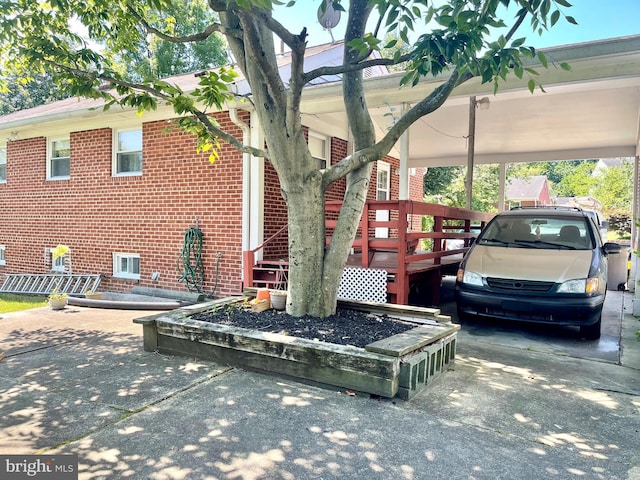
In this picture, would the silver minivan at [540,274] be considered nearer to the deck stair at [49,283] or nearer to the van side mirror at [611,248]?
the van side mirror at [611,248]

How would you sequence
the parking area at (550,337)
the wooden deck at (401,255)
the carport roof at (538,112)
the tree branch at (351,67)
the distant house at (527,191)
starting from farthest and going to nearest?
the distant house at (527,191) → the wooden deck at (401,255) → the carport roof at (538,112) → the parking area at (550,337) → the tree branch at (351,67)

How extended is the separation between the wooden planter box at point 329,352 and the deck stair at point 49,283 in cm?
565

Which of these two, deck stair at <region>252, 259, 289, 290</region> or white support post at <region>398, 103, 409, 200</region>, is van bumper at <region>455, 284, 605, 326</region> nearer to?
white support post at <region>398, 103, 409, 200</region>

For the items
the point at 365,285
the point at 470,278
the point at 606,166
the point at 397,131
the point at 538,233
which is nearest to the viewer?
the point at 397,131

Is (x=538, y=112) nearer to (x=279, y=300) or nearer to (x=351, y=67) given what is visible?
(x=351, y=67)

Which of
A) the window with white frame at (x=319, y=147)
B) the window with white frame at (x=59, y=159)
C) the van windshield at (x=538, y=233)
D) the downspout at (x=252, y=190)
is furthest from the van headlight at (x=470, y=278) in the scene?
the window with white frame at (x=59, y=159)

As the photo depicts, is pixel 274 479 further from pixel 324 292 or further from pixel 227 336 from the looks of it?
pixel 324 292

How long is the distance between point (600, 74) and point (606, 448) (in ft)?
15.1

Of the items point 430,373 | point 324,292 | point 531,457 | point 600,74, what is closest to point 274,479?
point 531,457

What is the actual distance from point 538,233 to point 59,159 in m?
10.1

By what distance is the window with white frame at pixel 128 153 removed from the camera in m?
9.17

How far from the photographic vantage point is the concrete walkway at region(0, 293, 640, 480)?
103 inches

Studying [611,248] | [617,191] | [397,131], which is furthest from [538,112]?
[617,191]

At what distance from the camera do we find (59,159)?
1040 cm
